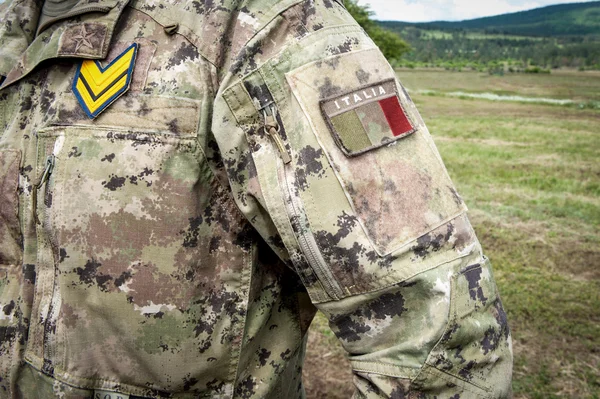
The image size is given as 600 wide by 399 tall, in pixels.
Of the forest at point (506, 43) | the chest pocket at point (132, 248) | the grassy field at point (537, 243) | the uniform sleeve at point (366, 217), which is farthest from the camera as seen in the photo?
the forest at point (506, 43)

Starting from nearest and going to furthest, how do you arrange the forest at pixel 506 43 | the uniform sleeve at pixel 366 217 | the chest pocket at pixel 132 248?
1. the uniform sleeve at pixel 366 217
2. the chest pocket at pixel 132 248
3. the forest at pixel 506 43

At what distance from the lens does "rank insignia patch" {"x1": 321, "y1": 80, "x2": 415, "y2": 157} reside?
1039mm

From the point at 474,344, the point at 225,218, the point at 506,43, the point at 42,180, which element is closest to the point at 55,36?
the point at 42,180

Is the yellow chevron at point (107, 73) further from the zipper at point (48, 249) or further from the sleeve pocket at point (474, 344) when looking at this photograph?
the sleeve pocket at point (474, 344)

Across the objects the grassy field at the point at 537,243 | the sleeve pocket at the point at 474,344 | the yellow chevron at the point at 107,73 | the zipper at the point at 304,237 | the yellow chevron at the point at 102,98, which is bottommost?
the grassy field at the point at 537,243

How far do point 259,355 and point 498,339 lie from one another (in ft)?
1.94

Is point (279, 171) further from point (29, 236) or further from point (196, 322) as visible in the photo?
point (29, 236)

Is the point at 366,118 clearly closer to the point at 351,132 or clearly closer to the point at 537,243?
the point at 351,132

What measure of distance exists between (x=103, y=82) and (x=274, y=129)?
44 cm

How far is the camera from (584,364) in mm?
3785

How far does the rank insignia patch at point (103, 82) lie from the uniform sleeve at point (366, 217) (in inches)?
10.7

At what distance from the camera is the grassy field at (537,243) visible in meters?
3.76

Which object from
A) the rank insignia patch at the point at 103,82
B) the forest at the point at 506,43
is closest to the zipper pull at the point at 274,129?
the rank insignia patch at the point at 103,82

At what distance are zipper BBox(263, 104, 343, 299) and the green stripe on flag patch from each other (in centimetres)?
11
